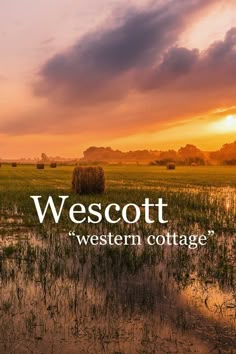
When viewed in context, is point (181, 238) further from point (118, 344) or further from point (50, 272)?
point (118, 344)

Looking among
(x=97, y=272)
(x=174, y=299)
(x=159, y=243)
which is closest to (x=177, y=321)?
(x=174, y=299)

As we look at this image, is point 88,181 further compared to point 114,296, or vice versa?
point 88,181

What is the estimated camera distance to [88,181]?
81.9 ft

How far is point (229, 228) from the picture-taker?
44.2 ft

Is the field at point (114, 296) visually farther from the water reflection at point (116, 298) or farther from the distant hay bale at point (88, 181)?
the distant hay bale at point (88, 181)

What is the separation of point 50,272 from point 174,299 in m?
2.64

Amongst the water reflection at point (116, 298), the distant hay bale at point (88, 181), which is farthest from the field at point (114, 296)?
the distant hay bale at point (88, 181)

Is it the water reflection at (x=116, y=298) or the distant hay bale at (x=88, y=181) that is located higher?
the distant hay bale at (x=88, y=181)

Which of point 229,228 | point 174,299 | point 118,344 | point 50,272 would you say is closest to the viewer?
point 118,344

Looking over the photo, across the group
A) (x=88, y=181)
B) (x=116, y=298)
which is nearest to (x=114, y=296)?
(x=116, y=298)

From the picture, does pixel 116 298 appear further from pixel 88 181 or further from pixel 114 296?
pixel 88 181

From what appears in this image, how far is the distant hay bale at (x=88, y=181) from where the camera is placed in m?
24.9

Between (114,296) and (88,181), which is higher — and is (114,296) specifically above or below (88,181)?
below

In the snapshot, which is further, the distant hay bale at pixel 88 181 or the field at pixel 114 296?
the distant hay bale at pixel 88 181
